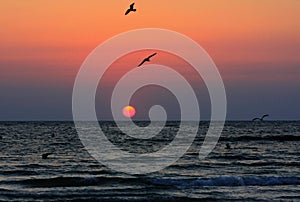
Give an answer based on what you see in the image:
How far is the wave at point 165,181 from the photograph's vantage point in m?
37.8

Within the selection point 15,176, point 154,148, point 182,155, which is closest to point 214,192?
point 15,176

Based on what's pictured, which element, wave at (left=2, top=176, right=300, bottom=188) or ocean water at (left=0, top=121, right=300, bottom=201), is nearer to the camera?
ocean water at (left=0, top=121, right=300, bottom=201)

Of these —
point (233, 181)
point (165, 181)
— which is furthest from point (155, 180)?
point (233, 181)

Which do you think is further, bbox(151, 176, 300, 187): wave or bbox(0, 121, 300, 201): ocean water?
bbox(151, 176, 300, 187): wave

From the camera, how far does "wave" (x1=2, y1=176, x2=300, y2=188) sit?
37.8 metres

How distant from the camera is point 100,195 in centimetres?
3338

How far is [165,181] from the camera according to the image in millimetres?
38844

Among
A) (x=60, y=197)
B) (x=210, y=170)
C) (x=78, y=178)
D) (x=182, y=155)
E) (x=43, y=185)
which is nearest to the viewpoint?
(x=60, y=197)

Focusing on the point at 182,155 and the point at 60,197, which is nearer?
the point at 60,197

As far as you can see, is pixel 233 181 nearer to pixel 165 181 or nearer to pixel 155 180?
pixel 165 181

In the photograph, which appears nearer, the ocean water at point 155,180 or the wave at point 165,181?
the ocean water at point 155,180

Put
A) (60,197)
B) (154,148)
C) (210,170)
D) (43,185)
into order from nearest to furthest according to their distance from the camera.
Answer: (60,197) → (43,185) → (210,170) → (154,148)

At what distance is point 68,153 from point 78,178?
67.6 ft

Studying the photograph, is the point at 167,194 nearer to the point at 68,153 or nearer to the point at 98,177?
the point at 98,177
